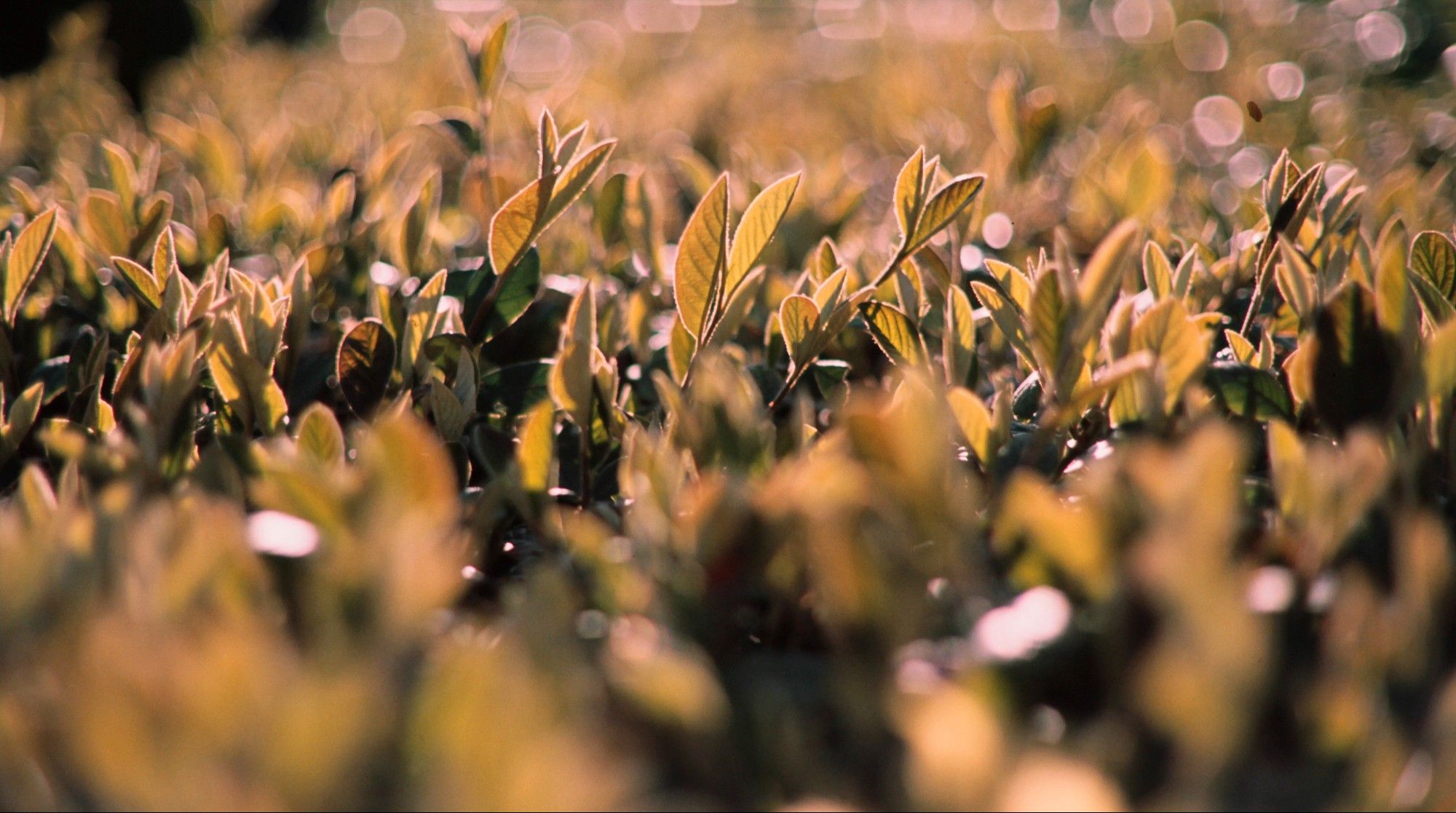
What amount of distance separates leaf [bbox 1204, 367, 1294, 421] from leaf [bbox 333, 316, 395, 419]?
987 millimetres

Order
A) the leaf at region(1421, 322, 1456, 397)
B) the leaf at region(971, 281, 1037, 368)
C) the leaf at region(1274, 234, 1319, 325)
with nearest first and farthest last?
1. the leaf at region(1421, 322, 1456, 397)
2. the leaf at region(1274, 234, 1319, 325)
3. the leaf at region(971, 281, 1037, 368)

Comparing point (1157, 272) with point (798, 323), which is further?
point (1157, 272)

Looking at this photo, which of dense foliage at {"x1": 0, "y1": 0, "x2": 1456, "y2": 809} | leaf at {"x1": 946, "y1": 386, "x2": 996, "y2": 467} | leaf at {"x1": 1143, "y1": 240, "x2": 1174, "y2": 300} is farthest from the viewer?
leaf at {"x1": 1143, "y1": 240, "x2": 1174, "y2": 300}

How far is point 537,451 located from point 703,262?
330mm

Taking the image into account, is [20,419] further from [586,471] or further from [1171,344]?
[1171,344]

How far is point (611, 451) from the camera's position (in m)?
1.36

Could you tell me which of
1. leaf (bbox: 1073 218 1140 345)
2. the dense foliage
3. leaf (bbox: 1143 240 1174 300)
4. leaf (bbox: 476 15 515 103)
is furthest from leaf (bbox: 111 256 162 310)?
leaf (bbox: 1143 240 1174 300)

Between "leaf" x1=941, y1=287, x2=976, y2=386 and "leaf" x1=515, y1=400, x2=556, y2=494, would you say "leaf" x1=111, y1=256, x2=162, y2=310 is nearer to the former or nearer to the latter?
"leaf" x1=515, y1=400, x2=556, y2=494

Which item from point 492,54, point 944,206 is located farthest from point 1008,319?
point 492,54

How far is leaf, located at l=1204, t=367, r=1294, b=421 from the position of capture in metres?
1.25


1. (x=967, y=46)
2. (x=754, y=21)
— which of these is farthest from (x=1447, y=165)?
(x=754, y=21)

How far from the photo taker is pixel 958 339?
1.35 metres

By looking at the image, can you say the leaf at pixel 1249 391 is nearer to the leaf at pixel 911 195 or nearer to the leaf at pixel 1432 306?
the leaf at pixel 1432 306

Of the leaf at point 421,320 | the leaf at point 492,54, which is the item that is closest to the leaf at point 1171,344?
the leaf at point 421,320
